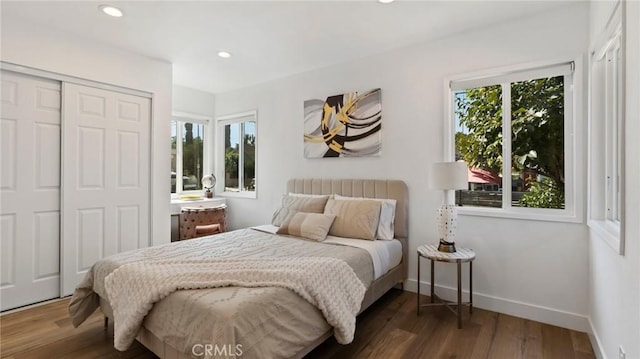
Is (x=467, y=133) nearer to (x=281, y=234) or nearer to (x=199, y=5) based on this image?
(x=281, y=234)

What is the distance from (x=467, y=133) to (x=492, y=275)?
4.35 feet

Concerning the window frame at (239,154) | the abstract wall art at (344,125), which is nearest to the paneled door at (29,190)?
the window frame at (239,154)

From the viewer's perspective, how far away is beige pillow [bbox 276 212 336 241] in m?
2.92

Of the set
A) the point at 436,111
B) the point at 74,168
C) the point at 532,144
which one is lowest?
the point at 74,168

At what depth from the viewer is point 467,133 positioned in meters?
3.02

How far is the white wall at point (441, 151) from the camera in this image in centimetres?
249

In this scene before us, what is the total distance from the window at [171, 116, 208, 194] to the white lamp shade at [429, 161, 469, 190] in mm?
3916

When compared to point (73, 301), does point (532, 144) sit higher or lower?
higher

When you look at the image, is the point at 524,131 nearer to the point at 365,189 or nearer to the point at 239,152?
the point at 365,189

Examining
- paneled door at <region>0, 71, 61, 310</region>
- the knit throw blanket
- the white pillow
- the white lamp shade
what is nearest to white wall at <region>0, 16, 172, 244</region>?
paneled door at <region>0, 71, 61, 310</region>

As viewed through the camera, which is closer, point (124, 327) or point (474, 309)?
point (124, 327)

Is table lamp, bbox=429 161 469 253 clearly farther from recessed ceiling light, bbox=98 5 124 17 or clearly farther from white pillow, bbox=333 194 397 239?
recessed ceiling light, bbox=98 5 124 17

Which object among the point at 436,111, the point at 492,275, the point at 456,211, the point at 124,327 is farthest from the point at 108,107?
the point at 492,275

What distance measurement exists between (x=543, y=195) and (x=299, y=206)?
2.25 metres
